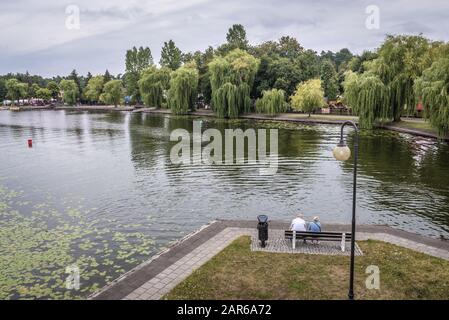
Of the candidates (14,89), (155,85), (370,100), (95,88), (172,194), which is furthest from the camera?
(14,89)

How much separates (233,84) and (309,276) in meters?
62.3

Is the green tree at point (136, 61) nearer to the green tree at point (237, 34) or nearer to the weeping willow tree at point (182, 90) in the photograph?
the green tree at point (237, 34)

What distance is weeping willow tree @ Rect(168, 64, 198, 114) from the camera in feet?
254

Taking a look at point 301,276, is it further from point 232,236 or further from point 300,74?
point 300,74

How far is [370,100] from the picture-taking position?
47.4 m

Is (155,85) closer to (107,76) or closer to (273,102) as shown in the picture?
(273,102)

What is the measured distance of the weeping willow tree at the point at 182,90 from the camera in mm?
77312

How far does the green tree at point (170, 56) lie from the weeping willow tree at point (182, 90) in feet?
96.0

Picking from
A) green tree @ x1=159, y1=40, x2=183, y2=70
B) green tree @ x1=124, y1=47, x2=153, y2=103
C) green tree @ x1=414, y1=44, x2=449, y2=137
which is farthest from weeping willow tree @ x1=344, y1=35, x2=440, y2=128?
green tree @ x1=124, y1=47, x2=153, y2=103

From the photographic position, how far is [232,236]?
584 inches

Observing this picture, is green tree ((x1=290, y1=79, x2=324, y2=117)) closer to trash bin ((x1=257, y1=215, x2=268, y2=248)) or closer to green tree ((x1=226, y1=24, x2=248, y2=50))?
green tree ((x1=226, y1=24, x2=248, y2=50))

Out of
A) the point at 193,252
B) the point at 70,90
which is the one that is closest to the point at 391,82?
the point at 193,252

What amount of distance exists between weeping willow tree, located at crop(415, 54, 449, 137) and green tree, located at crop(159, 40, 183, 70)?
8003 centimetres

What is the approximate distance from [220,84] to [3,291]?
210 ft
